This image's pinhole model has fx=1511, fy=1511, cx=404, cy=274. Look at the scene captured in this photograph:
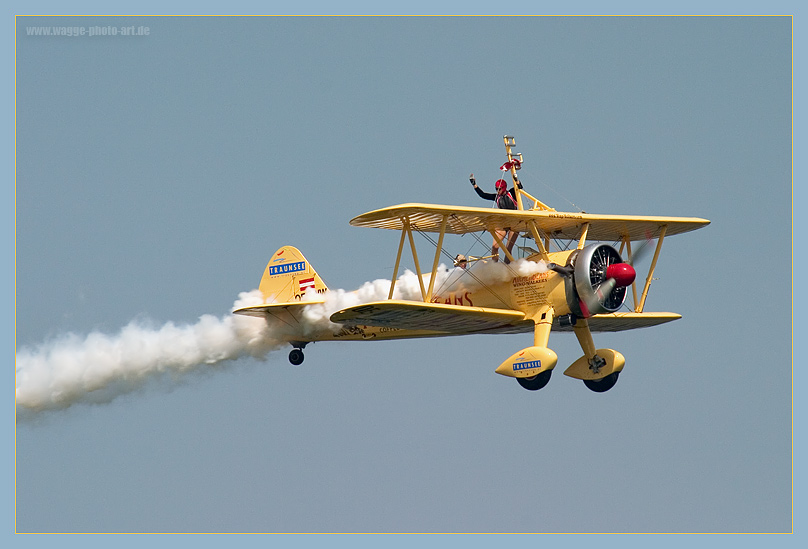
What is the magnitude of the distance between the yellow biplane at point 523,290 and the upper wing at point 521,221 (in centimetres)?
3

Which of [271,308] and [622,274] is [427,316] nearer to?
[622,274]

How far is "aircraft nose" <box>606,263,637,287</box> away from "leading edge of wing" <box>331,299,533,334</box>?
201 centimetres

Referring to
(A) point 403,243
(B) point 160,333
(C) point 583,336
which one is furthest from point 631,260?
(B) point 160,333

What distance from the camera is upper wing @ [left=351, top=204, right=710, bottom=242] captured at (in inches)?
1159

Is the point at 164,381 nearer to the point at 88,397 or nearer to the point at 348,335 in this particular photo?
the point at 88,397

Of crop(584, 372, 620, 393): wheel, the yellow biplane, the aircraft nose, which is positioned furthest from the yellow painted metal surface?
crop(584, 372, 620, 393): wheel

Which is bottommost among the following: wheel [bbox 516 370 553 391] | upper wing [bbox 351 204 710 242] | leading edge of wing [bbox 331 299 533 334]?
wheel [bbox 516 370 553 391]

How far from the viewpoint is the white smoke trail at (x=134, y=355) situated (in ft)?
112

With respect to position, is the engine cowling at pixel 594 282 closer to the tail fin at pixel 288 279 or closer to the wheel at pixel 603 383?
the wheel at pixel 603 383

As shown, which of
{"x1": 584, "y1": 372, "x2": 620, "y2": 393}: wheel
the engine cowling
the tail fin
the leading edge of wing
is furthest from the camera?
the tail fin

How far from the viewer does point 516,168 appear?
32.5 meters

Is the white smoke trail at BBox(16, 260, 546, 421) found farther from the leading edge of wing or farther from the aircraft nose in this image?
the aircraft nose

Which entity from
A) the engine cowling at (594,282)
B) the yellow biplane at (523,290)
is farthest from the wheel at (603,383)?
the engine cowling at (594,282)

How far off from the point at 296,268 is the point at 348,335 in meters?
2.42
